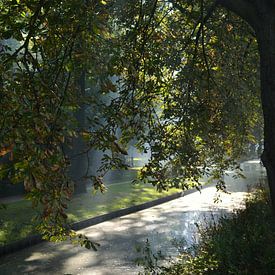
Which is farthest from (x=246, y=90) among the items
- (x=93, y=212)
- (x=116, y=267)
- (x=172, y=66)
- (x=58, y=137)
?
(x=93, y=212)

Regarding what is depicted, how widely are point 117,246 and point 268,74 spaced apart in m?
7.04

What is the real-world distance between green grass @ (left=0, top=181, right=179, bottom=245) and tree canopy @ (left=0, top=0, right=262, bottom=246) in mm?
3178

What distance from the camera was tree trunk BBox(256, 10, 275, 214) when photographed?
18.0 feet

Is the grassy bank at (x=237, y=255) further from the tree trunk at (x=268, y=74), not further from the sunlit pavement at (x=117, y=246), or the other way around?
the sunlit pavement at (x=117, y=246)

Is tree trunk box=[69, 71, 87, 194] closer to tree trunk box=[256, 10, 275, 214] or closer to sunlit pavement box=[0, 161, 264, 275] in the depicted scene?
sunlit pavement box=[0, 161, 264, 275]

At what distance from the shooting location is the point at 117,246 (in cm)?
1080

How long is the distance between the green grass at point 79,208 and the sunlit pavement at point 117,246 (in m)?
0.69

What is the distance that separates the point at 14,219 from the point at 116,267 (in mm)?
5453

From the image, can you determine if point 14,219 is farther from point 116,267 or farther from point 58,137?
point 58,137

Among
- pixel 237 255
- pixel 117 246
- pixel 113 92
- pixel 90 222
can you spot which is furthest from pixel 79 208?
pixel 113 92

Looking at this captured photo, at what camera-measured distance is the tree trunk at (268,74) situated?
216 inches

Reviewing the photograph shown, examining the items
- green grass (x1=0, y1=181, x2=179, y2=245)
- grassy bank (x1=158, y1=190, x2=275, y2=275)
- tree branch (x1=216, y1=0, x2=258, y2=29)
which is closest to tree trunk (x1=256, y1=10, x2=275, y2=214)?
tree branch (x1=216, y1=0, x2=258, y2=29)

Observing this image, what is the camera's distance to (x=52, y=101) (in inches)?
147

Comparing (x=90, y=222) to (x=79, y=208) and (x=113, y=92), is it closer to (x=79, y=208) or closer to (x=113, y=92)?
(x=79, y=208)
